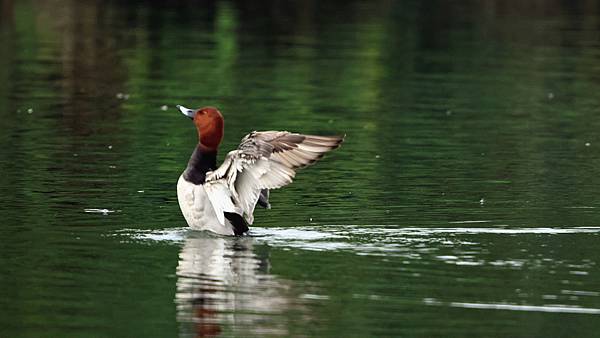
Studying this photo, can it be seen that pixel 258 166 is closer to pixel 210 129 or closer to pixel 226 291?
pixel 210 129

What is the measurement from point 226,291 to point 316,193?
5.14 m

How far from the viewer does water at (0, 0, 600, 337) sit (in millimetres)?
11062

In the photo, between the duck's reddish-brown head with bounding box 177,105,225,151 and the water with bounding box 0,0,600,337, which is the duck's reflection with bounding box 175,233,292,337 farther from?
the duck's reddish-brown head with bounding box 177,105,225,151

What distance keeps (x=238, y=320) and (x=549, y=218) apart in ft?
15.9

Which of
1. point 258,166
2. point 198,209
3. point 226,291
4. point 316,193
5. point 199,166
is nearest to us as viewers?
point 226,291

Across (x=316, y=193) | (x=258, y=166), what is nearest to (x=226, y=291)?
(x=258, y=166)

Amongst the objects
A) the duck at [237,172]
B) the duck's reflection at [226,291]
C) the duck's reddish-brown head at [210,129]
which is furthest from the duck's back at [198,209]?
the duck's reddish-brown head at [210,129]

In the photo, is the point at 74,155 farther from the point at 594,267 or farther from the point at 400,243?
the point at 594,267

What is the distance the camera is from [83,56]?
3388 centimetres

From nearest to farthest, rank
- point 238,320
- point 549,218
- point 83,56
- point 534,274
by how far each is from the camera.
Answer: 1. point 238,320
2. point 534,274
3. point 549,218
4. point 83,56

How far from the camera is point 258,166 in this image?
13.5 metres

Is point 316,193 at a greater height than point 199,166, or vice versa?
point 199,166

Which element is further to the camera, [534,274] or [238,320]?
[534,274]

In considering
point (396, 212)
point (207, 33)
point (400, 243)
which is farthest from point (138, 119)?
point (207, 33)
